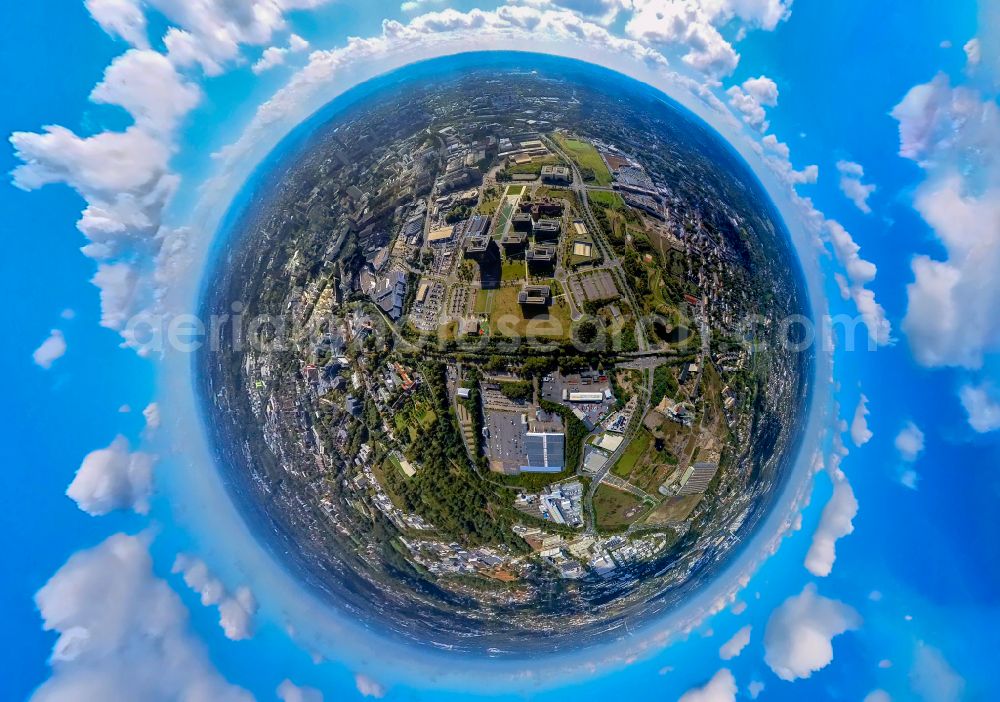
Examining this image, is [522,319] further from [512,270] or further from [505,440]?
[505,440]

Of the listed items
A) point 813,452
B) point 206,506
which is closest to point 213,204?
point 206,506

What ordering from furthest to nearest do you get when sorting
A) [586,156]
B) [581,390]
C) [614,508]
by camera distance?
[586,156]
[614,508]
[581,390]

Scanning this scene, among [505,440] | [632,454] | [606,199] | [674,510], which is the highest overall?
[606,199]

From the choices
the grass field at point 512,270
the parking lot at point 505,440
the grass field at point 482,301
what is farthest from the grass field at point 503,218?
the parking lot at point 505,440

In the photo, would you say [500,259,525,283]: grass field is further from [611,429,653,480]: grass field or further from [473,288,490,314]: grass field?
[611,429,653,480]: grass field

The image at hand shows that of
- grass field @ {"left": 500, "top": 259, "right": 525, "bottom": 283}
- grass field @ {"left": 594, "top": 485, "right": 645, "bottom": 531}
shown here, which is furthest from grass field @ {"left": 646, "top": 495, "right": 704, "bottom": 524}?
grass field @ {"left": 500, "top": 259, "right": 525, "bottom": 283}

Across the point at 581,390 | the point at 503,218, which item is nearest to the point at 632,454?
the point at 581,390

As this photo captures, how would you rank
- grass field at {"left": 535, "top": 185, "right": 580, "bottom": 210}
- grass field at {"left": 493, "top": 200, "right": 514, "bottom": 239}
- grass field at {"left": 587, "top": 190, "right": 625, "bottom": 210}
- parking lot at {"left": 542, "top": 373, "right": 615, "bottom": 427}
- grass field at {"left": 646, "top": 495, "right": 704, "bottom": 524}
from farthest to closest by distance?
grass field at {"left": 587, "top": 190, "right": 625, "bottom": 210} → grass field at {"left": 535, "top": 185, "right": 580, "bottom": 210} → grass field at {"left": 493, "top": 200, "right": 514, "bottom": 239} → grass field at {"left": 646, "top": 495, "right": 704, "bottom": 524} → parking lot at {"left": 542, "top": 373, "right": 615, "bottom": 427}
